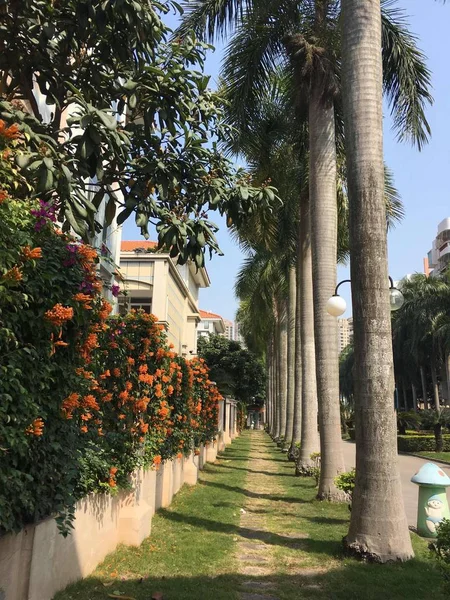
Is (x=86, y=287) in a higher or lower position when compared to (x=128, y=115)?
lower

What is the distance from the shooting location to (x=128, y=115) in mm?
6309

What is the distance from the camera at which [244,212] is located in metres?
5.84

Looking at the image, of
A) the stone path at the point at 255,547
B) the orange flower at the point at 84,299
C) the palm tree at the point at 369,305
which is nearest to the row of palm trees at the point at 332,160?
the palm tree at the point at 369,305

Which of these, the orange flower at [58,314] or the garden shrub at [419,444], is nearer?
the orange flower at [58,314]

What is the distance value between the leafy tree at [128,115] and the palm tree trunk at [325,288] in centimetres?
484

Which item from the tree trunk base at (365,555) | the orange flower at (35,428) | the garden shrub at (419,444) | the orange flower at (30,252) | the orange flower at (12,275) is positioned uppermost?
the orange flower at (30,252)

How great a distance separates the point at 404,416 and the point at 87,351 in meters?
37.0

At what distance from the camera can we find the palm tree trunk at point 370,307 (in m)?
6.18

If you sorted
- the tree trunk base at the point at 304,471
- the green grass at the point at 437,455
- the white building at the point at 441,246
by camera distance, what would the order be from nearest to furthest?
1. the tree trunk base at the point at 304,471
2. the green grass at the point at 437,455
3. the white building at the point at 441,246

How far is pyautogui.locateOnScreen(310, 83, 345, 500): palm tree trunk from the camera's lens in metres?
10.3

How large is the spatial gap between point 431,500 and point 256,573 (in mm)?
3742

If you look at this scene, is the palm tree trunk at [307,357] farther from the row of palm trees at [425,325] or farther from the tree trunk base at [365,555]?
the row of palm trees at [425,325]

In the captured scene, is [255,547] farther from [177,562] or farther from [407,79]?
[407,79]

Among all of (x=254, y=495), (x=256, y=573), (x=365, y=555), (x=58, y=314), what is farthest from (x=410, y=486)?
(x=58, y=314)
